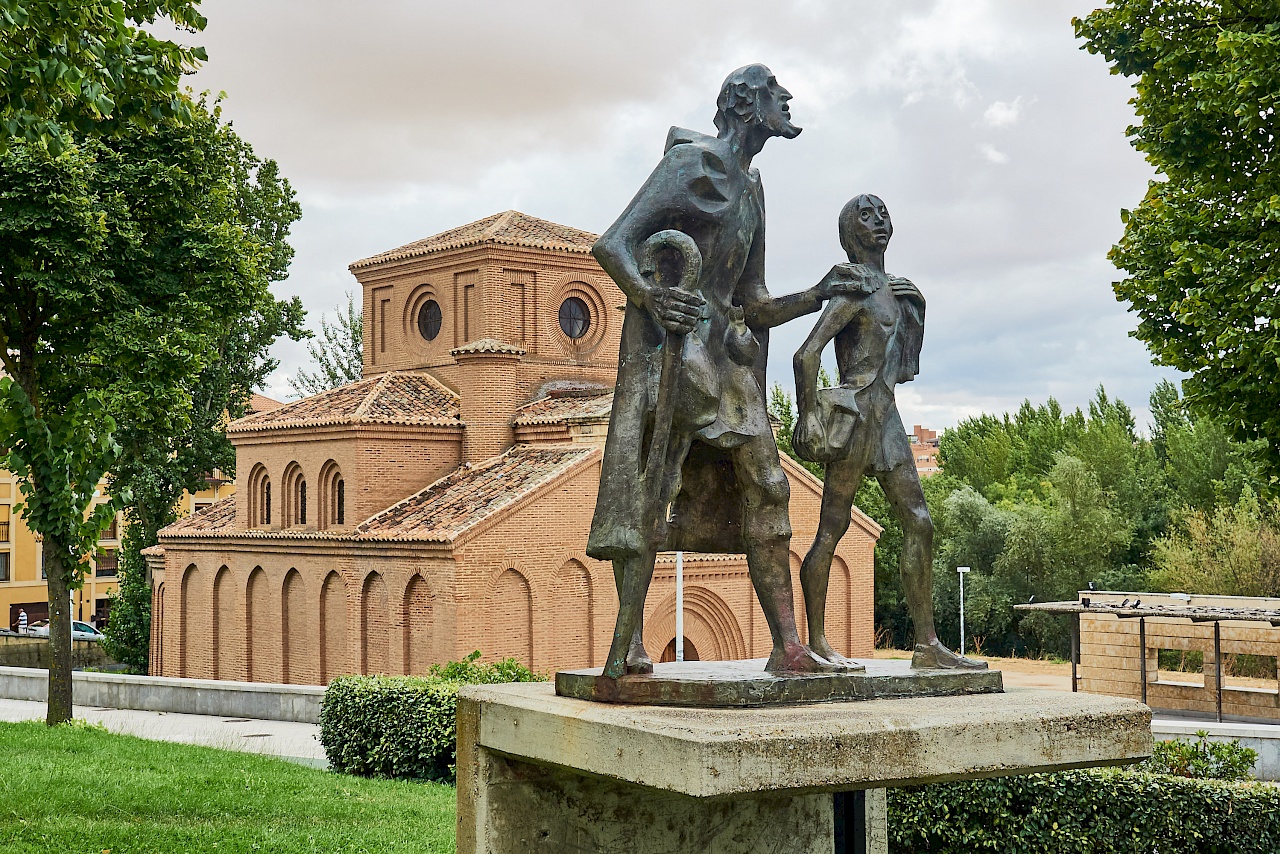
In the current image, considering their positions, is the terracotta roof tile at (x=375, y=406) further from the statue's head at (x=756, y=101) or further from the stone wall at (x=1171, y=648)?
the statue's head at (x=756, y=101)

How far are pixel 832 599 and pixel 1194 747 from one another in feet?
67.6

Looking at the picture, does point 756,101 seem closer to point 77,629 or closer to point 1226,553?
point 1226,553

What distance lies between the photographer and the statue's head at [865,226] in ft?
19.4

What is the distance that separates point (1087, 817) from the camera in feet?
32.6

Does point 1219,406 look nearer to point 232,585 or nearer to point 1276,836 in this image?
point 1276,836

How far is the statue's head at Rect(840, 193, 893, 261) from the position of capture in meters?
5.91

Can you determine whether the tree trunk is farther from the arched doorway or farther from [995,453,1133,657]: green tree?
[995,453,1133,657]: green tree

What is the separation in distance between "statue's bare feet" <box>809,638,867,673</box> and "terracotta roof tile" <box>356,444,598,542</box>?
1962 centimetres

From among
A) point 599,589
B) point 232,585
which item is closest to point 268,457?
point 232,585

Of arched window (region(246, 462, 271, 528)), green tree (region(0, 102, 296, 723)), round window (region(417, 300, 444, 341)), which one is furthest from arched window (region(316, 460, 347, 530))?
green tree (region(0, 102, 296, 723))

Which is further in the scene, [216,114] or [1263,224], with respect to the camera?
[216,114]

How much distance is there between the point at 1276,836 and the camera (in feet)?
32.5

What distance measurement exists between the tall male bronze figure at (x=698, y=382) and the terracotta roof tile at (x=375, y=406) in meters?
23.8

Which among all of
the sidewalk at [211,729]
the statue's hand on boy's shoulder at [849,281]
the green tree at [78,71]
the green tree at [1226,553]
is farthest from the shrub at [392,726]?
the green tree at [1226,553]
